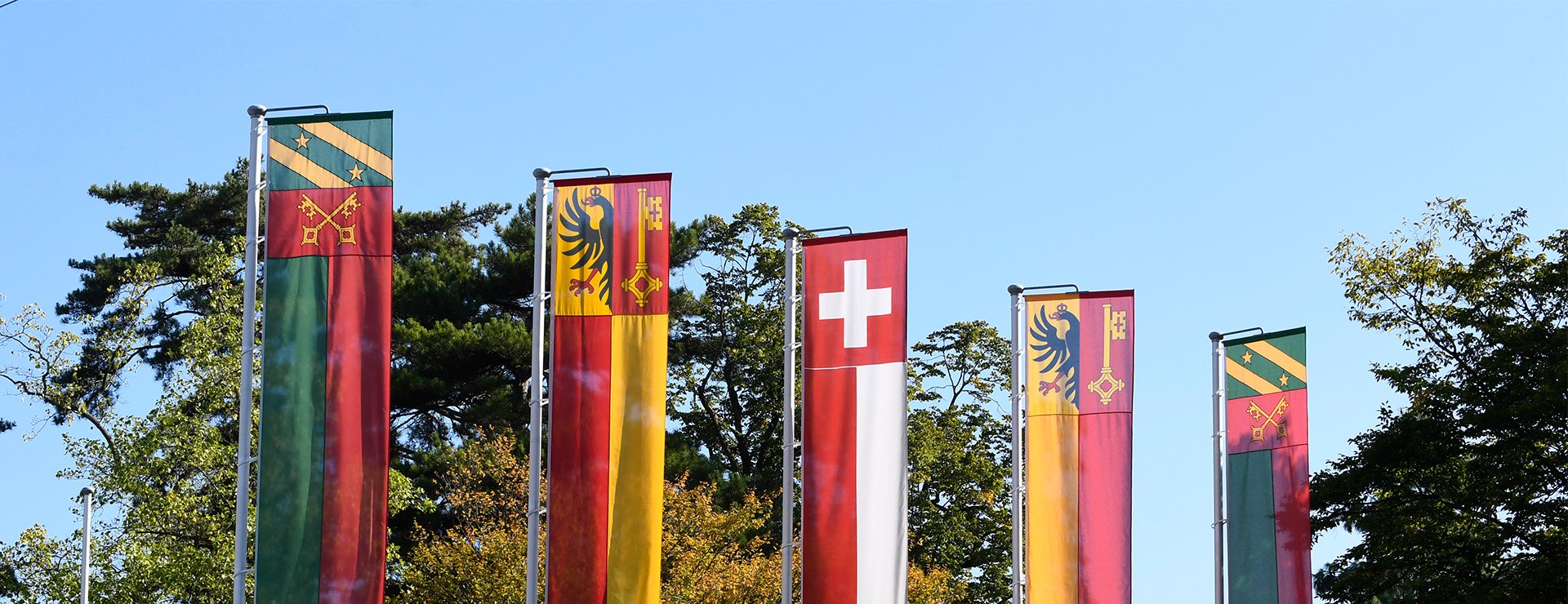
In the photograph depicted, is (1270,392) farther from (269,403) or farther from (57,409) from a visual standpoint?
(57,409)

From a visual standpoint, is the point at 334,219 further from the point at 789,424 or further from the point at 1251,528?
the point at 1251,528

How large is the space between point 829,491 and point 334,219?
5543 mm

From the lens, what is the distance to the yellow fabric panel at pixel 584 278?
1716 centimetres

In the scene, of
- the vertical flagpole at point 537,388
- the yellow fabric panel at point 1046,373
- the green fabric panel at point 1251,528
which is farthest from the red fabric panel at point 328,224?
the green fabric panel at point 1251,528

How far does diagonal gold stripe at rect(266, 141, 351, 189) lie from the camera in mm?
16469

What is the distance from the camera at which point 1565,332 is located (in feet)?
99.8

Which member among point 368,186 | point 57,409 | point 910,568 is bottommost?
point 910,568

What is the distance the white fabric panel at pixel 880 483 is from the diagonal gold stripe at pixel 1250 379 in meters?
6.17

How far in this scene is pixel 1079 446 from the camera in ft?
64.7

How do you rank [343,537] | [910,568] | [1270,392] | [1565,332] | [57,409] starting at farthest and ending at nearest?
[910,568]
[57,409]
[1565,332]
[1270,392]
[343,537]

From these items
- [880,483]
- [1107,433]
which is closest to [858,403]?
[880,483]

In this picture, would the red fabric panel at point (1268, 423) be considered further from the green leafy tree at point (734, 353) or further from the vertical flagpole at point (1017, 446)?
the green leafy tree at point (734, 353)

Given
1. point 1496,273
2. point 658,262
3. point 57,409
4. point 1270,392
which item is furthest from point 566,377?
point 1496,273

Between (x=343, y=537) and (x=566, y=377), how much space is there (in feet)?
8.59
